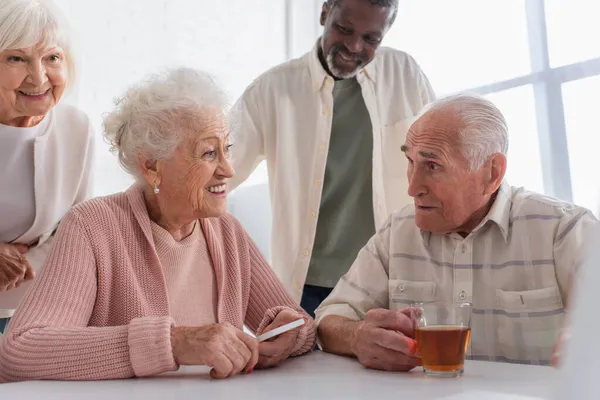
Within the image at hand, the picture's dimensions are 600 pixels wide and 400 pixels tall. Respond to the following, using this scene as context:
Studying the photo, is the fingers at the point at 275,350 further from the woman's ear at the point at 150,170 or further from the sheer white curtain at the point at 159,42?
the sheer white curtain at the point at 159,42

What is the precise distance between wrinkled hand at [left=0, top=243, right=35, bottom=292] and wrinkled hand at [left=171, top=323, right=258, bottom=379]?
81 centimetres

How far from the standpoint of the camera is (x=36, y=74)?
1.91 m

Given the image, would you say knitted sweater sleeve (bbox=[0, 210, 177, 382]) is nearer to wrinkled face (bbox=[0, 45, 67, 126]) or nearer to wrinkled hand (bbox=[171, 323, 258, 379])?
wrinkled hand (bbox=[171, 323, 258, 379])

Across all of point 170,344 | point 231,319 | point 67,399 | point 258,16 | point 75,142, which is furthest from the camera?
point 258,16

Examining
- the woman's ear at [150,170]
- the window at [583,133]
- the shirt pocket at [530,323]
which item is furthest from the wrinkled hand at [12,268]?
the window at [583,133]

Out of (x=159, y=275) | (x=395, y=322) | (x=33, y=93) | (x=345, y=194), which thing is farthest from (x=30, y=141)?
(x=395, y=322)

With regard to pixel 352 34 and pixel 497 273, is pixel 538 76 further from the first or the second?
pixel 497 273

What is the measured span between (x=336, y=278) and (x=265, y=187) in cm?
195

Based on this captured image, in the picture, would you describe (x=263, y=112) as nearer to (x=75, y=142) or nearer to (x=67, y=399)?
(x=75, y=142)

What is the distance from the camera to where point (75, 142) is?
83.6 inches

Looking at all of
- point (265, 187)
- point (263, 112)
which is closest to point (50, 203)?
point (263, 112)

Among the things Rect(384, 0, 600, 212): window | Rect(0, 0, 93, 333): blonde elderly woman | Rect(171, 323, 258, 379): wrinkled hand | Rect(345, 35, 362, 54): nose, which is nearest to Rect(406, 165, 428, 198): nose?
Rect(171, 323, 258, 379): wrinkled hand

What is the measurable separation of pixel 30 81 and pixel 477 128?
121cm

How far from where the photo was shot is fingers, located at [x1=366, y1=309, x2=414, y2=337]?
132 centimetres
